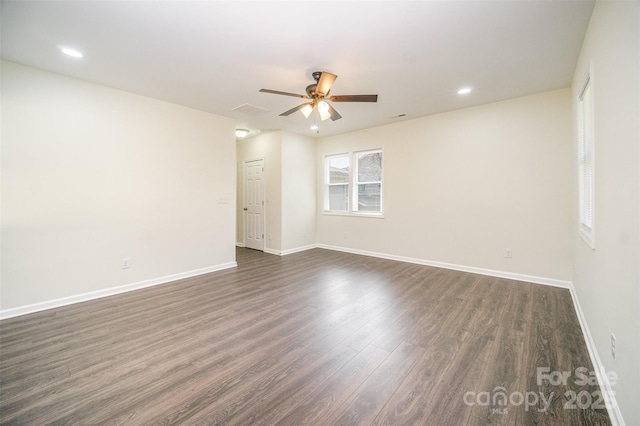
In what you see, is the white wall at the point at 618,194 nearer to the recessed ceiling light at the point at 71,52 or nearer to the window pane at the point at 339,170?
the recessed ceiling light at the point at 71,52

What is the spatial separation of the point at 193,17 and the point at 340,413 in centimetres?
311

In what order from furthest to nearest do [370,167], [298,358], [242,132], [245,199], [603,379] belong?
[245,199]
[242,132]
[370,167]
[298,358]
[603,379]

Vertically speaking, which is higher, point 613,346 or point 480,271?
point 613,346

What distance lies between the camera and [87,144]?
10.8ft

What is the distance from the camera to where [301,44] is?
2447mm

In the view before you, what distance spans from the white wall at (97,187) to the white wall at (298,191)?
1653 mm

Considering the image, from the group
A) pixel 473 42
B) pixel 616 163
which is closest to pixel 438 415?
pixel 616 163

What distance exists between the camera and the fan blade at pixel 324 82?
2693 millimetres

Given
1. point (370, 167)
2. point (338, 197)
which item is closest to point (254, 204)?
point (338, 197)


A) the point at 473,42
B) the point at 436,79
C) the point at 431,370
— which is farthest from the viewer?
the point at 436,79

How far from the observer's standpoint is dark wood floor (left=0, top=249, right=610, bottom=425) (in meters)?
1.55

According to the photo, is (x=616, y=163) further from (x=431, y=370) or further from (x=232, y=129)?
(x=232, y=129)

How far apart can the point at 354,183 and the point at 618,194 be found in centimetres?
466

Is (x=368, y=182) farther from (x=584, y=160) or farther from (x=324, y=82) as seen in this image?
(x=584, y=160)
